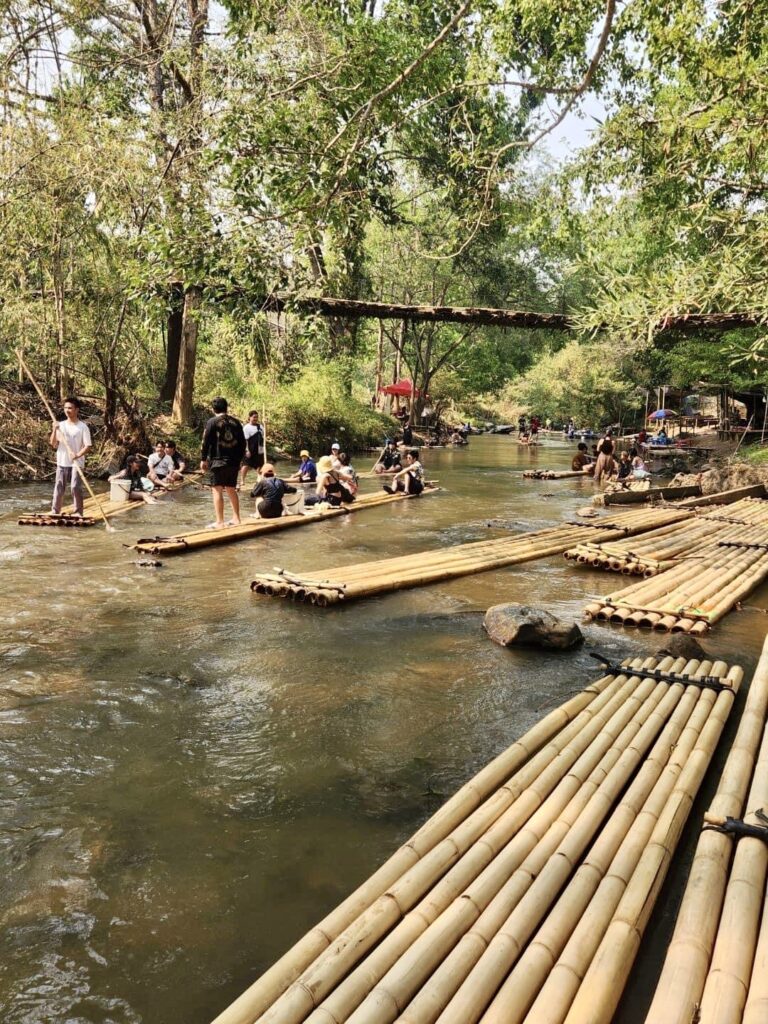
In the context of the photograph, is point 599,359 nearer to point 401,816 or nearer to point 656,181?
point 656,181

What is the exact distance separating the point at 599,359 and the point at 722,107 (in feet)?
99.7

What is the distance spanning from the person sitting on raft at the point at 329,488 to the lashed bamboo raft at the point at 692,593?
230 inches

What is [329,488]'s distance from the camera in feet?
41.3

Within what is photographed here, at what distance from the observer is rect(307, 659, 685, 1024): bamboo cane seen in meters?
2.11

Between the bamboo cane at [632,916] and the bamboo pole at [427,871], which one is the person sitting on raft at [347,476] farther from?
the bamboo cane at [632,916]

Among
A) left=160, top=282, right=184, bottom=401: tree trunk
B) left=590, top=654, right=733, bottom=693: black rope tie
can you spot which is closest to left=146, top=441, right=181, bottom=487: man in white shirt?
left=160, top=282, right=184, bottom=401: tree trunk

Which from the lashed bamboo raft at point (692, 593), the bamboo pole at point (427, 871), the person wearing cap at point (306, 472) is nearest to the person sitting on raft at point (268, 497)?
the person wearing cap at point (306, 472)

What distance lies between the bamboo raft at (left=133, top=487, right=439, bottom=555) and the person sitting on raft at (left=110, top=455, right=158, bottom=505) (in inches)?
121

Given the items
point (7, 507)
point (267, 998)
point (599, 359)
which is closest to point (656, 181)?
point (267, 998)

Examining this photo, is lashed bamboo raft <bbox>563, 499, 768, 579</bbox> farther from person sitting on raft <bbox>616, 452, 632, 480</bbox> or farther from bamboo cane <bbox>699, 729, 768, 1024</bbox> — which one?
person sitting on raft <bbox>616, 452, 632, 480</bbox>

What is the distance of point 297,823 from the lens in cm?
327

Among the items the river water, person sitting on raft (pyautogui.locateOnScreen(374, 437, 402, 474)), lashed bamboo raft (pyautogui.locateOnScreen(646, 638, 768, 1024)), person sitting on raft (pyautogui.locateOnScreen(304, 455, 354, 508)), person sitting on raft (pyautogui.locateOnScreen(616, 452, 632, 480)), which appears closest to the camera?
lashed bamboo raft (pyautogui.locateOnScreen(646, 638, 768, 1024))

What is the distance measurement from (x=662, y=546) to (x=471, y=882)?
723cm

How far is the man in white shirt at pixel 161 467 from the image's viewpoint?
45.8ft
